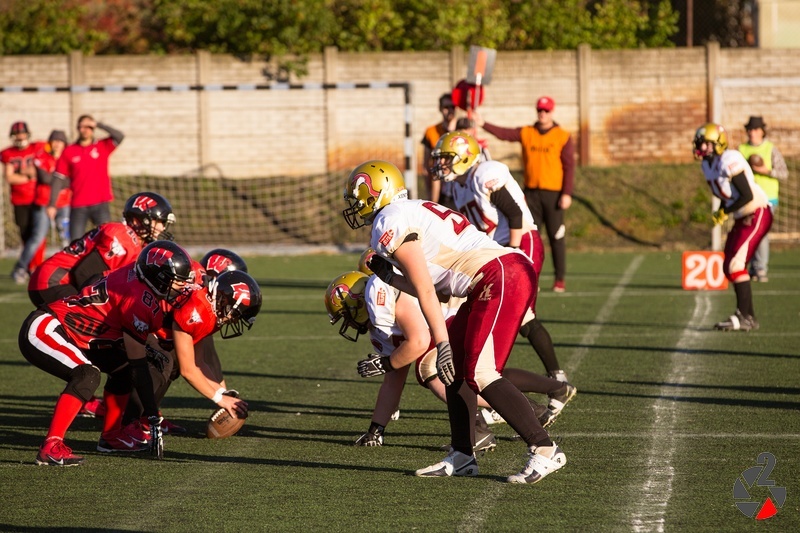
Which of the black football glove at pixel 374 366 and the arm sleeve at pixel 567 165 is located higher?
the arm sleeve at pixel 567 165

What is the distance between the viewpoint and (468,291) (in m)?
5.60

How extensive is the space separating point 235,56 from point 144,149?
7.85 feet

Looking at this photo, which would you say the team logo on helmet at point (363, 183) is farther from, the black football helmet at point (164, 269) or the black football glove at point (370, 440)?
the black football glove at point (370, 440)

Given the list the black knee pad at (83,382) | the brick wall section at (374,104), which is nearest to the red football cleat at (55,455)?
the black knee pad at (83,382)

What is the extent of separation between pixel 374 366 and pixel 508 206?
229 centimetres

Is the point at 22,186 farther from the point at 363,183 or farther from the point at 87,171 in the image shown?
the point at 363,183

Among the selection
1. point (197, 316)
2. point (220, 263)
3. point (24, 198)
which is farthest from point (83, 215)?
point (197, 316)

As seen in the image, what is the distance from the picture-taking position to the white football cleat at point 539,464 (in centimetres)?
547

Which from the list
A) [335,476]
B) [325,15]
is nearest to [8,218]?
[325,15]

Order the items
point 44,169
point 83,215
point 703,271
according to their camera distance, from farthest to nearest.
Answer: point 44,169 < point 83,215 < point 703,271

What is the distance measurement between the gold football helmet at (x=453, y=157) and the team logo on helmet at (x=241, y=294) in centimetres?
183

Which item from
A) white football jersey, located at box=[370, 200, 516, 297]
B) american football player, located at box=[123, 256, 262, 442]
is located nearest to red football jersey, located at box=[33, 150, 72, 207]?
american football player, located at box=[123, 256, 262, 442]

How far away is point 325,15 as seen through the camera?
23.2 metres

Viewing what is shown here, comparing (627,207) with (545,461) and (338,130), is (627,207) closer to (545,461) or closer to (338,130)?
(338,130)
